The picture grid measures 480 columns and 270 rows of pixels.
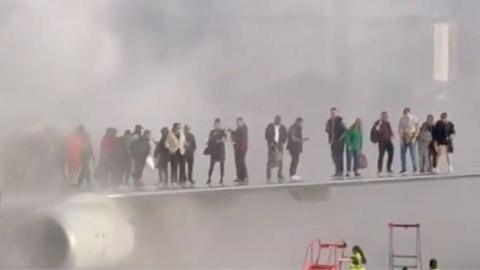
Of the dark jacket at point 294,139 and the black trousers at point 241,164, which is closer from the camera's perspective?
the black trousers at point 241,164

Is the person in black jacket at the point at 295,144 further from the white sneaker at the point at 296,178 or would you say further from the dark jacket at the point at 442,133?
the dark jacket at the point at 442,133

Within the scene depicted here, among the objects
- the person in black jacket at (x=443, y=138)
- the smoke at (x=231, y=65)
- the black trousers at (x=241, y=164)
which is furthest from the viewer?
the person in black jacket at (x=443, y=138)

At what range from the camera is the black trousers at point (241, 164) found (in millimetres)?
8664

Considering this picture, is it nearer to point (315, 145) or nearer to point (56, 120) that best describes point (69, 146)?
point (56, 120)

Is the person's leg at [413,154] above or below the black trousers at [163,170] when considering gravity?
above

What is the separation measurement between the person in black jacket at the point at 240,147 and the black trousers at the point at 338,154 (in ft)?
2.71

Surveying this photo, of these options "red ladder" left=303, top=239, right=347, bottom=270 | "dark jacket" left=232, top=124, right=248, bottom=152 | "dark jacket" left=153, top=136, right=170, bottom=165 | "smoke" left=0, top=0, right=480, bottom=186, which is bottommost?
"red ladder" left=303, top=239, right=347, bottom=270

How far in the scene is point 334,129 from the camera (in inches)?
360

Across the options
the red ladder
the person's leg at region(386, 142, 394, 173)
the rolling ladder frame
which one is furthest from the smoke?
the rolling ladder frame

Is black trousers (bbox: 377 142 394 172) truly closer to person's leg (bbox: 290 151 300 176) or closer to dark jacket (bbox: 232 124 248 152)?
person's leg (bbox: 290 151 300 176)

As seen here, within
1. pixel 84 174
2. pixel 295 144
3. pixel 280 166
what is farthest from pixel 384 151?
pixel 84 174

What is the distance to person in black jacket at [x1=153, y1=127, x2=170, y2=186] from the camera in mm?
8375

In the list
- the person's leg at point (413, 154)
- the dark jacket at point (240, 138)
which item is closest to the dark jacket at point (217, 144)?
the dark jacket at point (240, 138)

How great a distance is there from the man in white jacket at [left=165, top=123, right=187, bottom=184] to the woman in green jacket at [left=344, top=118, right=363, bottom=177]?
153cm
